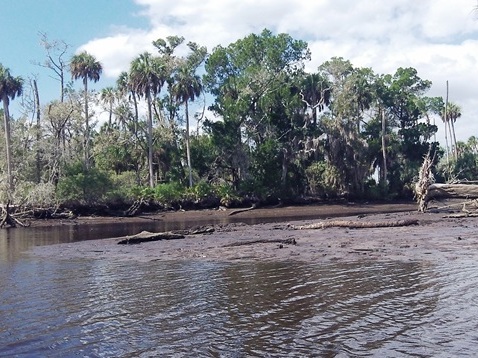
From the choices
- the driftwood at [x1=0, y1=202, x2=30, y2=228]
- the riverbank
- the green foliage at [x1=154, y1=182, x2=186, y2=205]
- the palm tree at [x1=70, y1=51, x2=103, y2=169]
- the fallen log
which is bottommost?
the riverbank

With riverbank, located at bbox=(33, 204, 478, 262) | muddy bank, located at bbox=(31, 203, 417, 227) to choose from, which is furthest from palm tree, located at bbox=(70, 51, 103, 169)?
riverbank, located at bbox=(33, 204, 478, 262)

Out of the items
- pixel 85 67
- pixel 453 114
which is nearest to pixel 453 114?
pixel 453 114

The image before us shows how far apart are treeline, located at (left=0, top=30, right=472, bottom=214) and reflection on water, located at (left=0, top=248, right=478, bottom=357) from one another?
39537 millimetres

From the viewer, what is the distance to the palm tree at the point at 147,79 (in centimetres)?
6059

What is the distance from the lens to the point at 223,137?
61594mm

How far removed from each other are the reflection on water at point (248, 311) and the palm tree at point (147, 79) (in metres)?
43.3

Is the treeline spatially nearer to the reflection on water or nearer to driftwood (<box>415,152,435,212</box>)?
driftwood (<box>415,152,435,212</box>)

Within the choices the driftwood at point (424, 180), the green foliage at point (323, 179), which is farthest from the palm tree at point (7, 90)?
the driftwood at point (424, 180)

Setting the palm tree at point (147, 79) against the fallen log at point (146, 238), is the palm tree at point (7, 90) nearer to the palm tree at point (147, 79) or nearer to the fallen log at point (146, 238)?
the palm tree at point (147, 79)

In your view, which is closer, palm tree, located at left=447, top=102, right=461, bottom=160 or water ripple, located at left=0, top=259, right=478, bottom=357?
water ripple, located at left=0, top=259, right=478, bottom=357

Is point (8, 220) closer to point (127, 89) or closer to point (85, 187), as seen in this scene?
point (85, 187)

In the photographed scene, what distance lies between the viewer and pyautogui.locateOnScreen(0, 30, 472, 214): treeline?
2293 inches

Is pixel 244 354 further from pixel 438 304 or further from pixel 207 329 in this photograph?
pixel 438 304

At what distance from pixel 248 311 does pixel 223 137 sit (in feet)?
165
